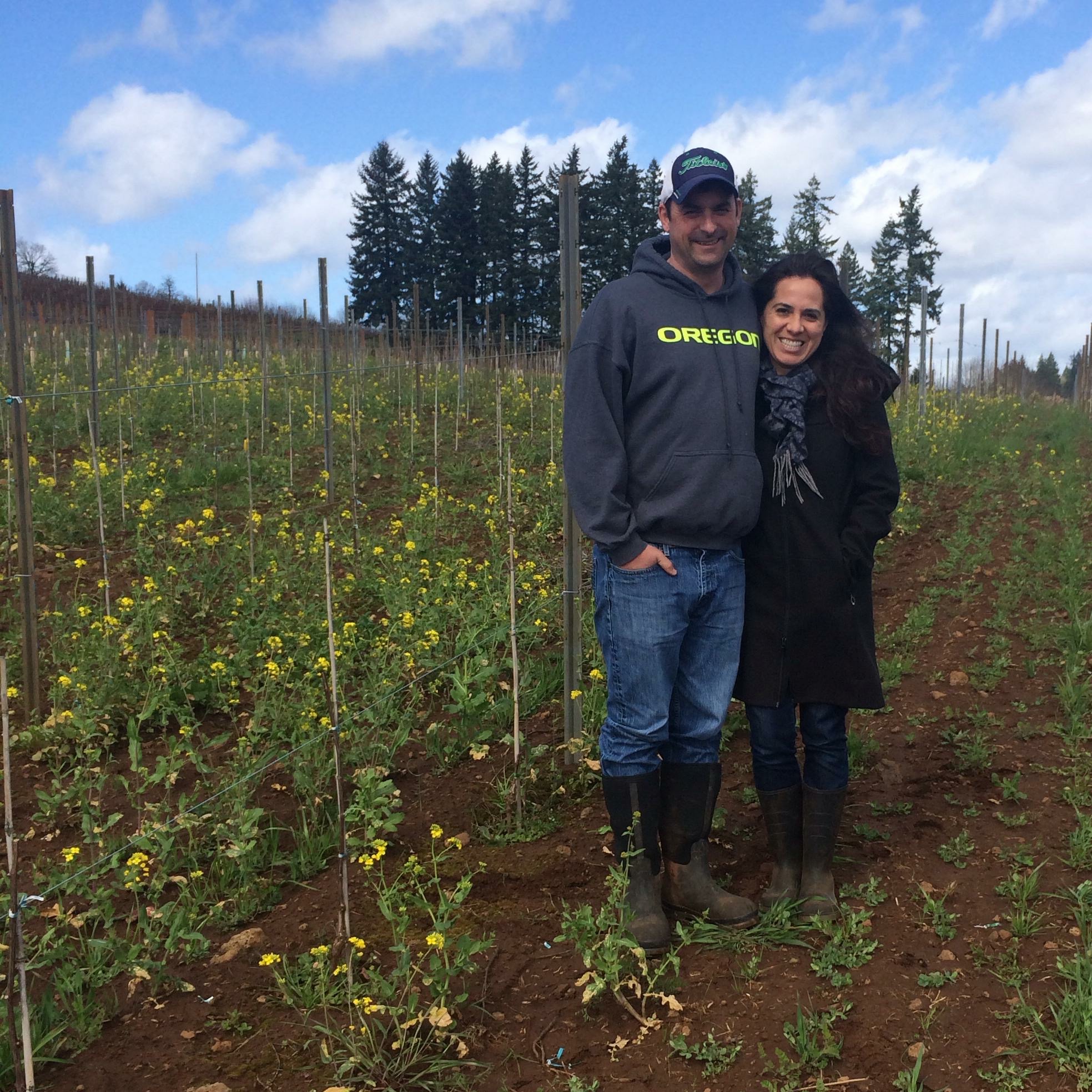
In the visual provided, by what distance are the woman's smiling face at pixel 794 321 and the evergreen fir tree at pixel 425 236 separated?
40.6m

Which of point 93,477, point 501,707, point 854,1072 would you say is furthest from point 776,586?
point 93,477

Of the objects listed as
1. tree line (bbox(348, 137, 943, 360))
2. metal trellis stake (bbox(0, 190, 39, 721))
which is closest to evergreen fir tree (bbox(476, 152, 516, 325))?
tree line (bbox(348, 137, 943, 360))

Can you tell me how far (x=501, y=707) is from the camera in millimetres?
4012

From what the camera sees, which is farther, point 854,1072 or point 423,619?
point 423,619

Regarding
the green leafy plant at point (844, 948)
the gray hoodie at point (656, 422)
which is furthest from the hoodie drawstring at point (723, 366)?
the green leafy plant at point (844, 948)

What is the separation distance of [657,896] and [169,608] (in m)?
3.59

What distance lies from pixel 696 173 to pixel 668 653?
1240 mm

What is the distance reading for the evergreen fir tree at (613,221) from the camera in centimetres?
3244

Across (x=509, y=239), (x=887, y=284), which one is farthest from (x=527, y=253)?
(x=887, y=284)

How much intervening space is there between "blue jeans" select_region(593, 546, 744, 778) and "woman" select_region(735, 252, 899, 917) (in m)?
0.11

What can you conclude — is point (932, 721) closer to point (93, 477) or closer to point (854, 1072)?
point (854, 1072)

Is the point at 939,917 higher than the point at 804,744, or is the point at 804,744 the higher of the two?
the point at 804,744

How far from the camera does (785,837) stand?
9.37 ft

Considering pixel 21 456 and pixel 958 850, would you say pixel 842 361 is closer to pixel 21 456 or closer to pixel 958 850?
pixel 958 850
